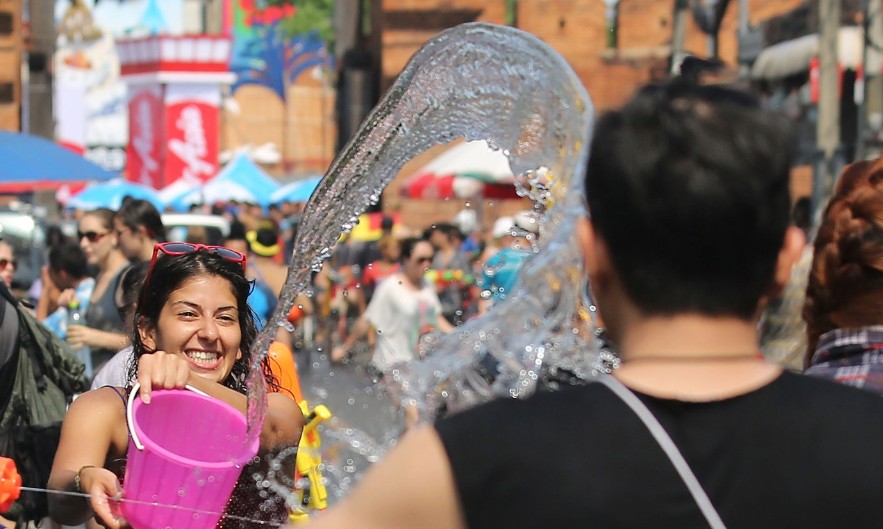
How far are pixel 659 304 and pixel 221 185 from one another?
3020 cm

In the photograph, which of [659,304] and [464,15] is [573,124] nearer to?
[659,304]

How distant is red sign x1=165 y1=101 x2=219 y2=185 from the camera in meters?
32.9

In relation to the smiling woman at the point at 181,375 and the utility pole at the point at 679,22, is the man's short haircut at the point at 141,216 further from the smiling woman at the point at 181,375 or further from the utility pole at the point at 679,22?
the utility pole at the point at 679,22

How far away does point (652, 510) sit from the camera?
5.67ft

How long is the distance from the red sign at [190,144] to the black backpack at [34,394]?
27642 millimetres

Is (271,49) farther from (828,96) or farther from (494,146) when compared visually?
(494,146)

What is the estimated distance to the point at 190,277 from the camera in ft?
12.6

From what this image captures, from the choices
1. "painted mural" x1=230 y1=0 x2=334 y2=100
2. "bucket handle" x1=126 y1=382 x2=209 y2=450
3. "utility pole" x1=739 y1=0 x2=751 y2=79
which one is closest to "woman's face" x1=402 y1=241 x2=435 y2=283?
"bucket handle" x1=126 y1=382 x2=209 y2=450

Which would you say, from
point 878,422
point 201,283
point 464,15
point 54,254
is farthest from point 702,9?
point 878,422

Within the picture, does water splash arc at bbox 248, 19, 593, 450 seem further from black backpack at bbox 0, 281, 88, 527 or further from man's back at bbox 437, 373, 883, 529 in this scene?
black backpack at bbox 0, 281, 88, 527

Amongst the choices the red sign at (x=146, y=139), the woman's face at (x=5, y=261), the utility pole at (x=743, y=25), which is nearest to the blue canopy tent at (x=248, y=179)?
the red sign at (x=146, y=139)

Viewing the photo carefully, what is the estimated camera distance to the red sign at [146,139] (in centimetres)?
3369

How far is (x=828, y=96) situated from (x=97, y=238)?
313 inches

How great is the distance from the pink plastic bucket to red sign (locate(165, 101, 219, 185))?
30.0 meters
